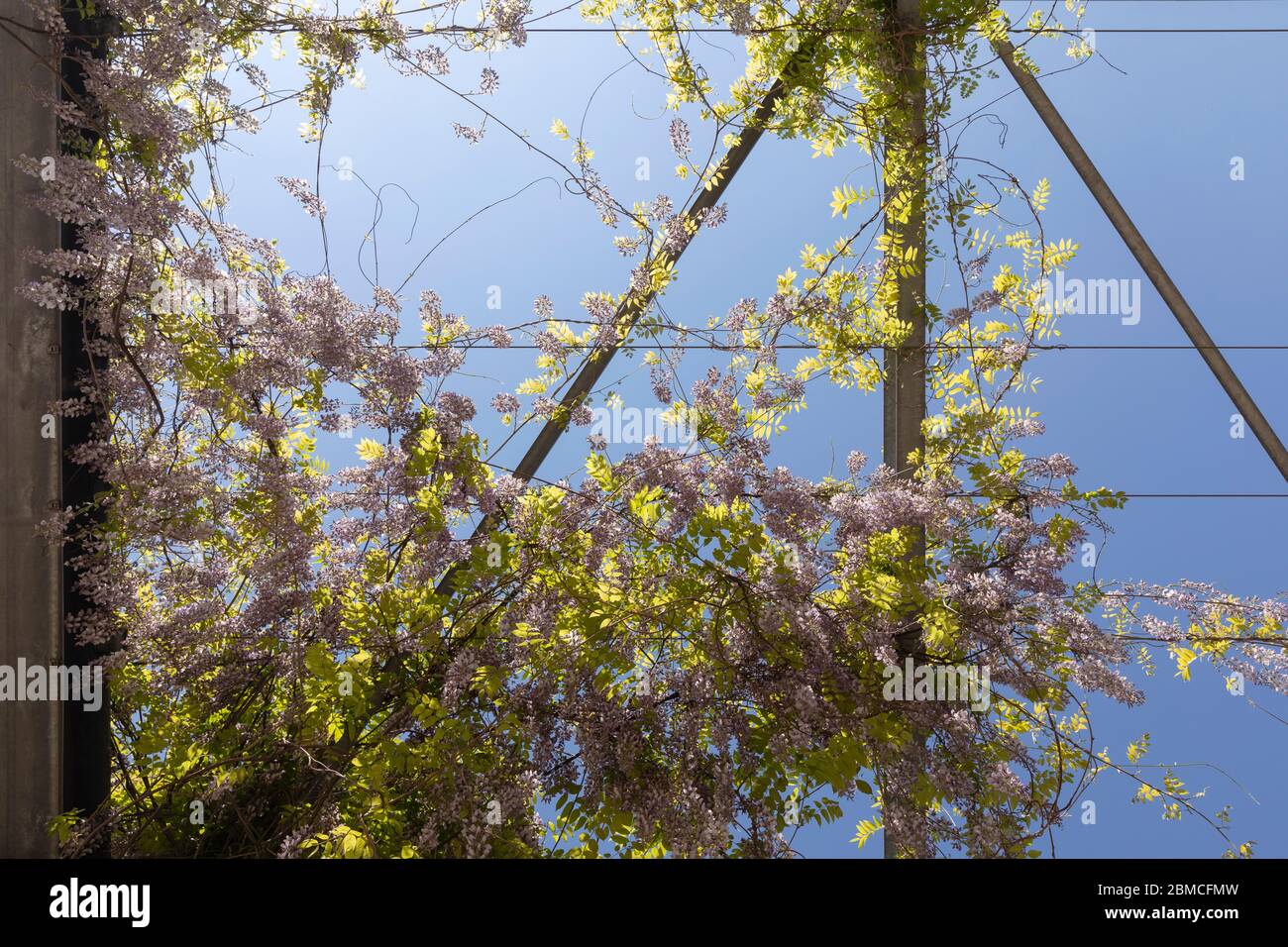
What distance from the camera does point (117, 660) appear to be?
222cm

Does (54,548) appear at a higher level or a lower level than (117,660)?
higher

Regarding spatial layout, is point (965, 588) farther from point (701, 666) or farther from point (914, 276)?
point (914, 276)

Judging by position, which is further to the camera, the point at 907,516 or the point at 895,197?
the point at 895,197

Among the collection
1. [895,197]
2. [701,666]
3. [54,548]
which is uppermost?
[895,197]

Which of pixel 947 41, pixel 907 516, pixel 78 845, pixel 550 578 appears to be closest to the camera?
pixel 78 845

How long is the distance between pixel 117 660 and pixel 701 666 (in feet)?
5.61

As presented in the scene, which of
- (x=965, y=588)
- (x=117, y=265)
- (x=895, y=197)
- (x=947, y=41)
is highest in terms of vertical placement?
(x=947, y=41)

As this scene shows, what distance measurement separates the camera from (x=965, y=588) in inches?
98.0

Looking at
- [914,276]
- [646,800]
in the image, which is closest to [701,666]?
[646,800]

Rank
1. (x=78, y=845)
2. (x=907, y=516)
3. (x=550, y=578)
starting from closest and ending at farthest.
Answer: (x=78, y=845) < (x=550, y=578) < (x=907, y=516)

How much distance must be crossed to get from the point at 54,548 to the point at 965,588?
9.15ft
